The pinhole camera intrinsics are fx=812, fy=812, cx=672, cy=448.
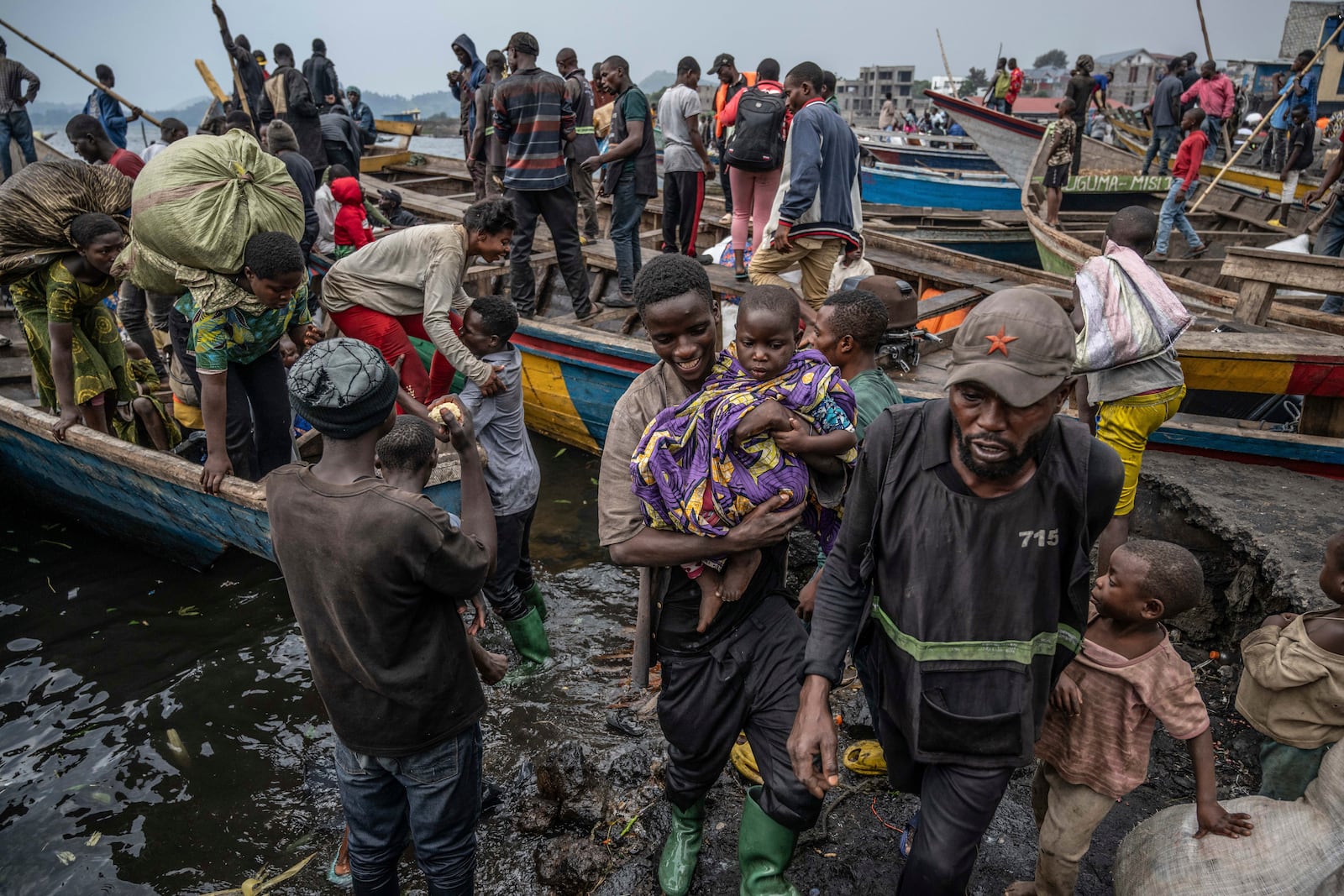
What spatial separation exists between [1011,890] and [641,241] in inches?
298

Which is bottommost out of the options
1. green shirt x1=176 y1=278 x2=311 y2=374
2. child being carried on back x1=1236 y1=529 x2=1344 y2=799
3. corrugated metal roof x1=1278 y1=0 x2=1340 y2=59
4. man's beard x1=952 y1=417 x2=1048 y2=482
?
child being carried on back x1=1236 y1=529 x2=1344 y2=799

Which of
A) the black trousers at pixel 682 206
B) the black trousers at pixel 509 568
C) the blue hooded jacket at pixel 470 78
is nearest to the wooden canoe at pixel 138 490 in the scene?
the black trousers at pixel 509 568

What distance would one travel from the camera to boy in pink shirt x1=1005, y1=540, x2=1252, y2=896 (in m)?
2.20

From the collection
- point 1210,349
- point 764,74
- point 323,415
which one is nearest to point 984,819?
point 323,415

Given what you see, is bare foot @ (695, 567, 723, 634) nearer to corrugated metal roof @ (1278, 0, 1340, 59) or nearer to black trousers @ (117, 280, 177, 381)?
black trousers @ (117, 280, 177, 381)

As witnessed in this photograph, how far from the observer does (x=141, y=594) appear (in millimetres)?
5422

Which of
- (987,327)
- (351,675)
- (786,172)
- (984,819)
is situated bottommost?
(984,819)

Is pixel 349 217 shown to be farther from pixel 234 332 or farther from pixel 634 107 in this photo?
pixel 234 332

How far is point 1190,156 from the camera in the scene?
8.92 m

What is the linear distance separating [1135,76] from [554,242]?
54639 mm

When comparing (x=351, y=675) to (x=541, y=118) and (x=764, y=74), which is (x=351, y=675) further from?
(x=764, y=74)

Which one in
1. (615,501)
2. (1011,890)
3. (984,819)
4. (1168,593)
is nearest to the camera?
(984,819)

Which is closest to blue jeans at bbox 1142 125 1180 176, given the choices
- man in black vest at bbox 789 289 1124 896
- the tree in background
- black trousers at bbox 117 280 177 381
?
man in black vest at bbox 789 289 1124 896

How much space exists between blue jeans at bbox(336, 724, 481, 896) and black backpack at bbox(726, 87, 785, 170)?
513 cm
